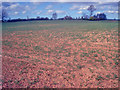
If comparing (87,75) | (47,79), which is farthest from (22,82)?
(87,75)

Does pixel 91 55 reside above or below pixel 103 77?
above

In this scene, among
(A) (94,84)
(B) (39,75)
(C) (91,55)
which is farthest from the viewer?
(C) (91,55)

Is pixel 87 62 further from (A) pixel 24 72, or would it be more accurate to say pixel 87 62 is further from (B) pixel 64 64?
(A) pixel 24 72

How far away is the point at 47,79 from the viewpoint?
5.02 meters

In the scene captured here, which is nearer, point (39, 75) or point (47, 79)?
point (47, 79)

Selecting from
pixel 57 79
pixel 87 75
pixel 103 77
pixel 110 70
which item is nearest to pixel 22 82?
pixel 57 79

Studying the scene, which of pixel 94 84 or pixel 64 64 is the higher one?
pixel 64 64

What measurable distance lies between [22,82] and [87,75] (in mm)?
3167

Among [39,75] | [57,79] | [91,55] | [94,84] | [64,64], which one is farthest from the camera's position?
[91,55]

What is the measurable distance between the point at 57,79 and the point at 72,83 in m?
0.75

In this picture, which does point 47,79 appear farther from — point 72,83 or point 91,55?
point 91,55

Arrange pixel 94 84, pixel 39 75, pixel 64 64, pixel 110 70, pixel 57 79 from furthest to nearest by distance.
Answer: pixel 64 64
pixel 110 70
pixel 39 75
pixel 57 79
pixel 94 84

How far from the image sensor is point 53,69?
596 cm

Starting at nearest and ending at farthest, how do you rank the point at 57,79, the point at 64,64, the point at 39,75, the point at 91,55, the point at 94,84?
the point at 94,84, the point at 57,79, the point at 39,75, the point at 64,64, the point at 91,55
